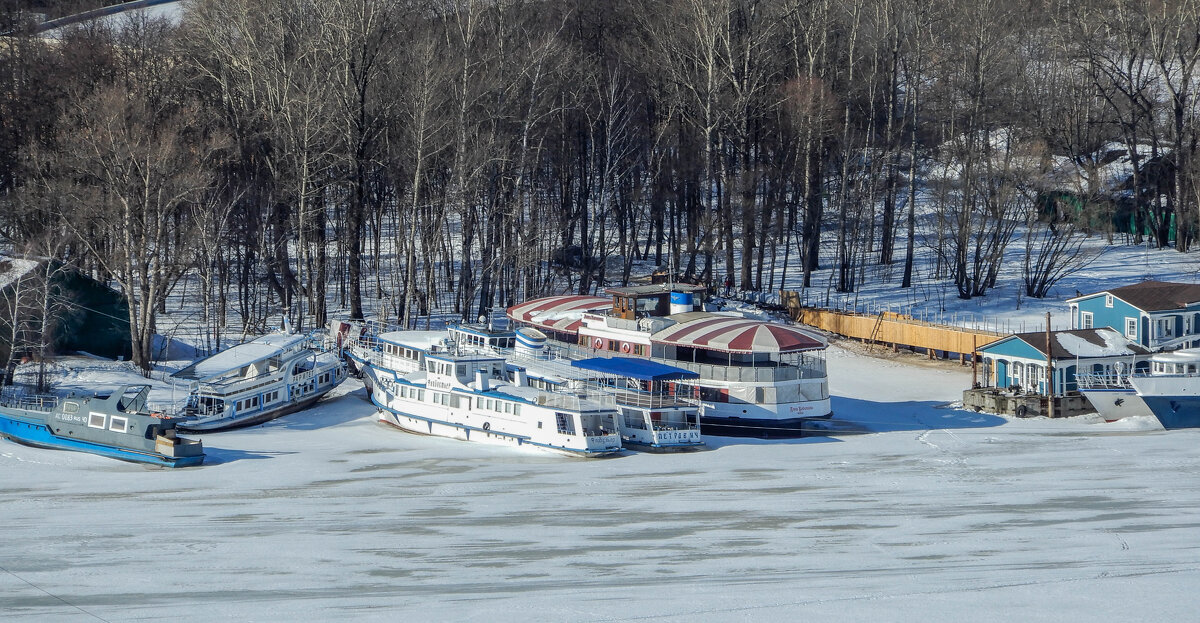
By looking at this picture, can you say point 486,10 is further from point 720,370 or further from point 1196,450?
point 1196,450

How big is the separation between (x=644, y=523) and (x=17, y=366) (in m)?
25.0

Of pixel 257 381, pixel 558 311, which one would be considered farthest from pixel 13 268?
pixel 558 311

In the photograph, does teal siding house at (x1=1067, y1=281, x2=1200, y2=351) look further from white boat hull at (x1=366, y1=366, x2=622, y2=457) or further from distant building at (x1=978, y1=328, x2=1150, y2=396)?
white boat hull at (x1=366, y1=366, x2=622, y2=457)

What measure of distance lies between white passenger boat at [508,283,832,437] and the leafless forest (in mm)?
11656

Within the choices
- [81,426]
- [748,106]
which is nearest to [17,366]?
[81,426]

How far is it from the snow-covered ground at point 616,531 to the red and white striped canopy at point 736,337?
341cm

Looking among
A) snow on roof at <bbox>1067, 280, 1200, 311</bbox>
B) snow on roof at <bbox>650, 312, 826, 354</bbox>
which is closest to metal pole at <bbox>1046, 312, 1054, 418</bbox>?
snow on roof at <bbox>1067, 280, 1200, 311</bbox>

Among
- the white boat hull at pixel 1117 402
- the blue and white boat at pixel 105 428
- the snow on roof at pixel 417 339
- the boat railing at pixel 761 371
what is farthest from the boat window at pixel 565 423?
the white boat hull at pixel 1117 402

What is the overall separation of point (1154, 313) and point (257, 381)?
3047cm

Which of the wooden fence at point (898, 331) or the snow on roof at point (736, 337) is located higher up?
the snow on roof at point (736, 337)

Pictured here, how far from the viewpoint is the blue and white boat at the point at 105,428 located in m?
33.8

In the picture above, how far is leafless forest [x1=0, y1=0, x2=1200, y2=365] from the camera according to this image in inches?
2077

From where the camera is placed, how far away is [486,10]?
59406mm

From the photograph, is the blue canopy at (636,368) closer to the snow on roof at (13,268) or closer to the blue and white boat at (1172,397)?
the blue and white boat at (1172,397)
